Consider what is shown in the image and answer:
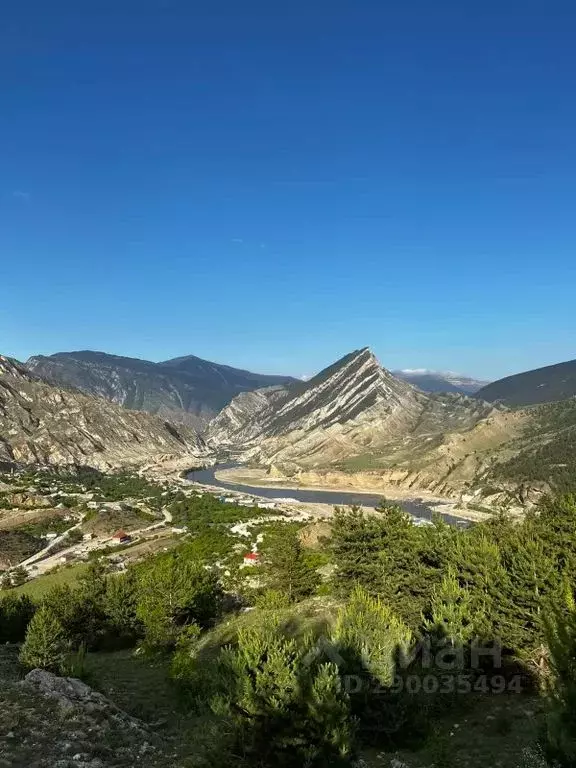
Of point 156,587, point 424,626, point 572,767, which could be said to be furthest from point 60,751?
point 156,587

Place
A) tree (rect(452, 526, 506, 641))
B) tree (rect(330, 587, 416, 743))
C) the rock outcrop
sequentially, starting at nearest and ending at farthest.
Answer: the rock outcrop
tree (rect(330, 587, 416, 743))
tree (rect(452, 526, 506, 641))

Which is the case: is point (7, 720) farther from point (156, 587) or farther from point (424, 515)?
point (424, 515)

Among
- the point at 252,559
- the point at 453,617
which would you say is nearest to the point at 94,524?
the point at 252,559

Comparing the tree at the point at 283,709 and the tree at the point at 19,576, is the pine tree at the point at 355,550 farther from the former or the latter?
the tree at the point at 19,576

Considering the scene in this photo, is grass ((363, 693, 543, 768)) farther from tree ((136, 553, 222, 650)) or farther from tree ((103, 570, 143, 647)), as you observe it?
tree ((103, 570, 143, 647))

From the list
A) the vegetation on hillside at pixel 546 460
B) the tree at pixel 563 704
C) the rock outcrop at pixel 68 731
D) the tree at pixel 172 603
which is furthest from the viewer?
the vegetation on hillside at pixel 546 460

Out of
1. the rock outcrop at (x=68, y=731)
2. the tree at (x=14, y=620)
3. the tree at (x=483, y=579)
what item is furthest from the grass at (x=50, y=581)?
the tree at (x=483, y=579)

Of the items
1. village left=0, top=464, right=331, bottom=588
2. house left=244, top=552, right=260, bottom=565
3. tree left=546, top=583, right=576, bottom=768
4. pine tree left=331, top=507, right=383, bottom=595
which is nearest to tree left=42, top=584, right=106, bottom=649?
pine tree left=331, top=507, right=383, bottom=595
